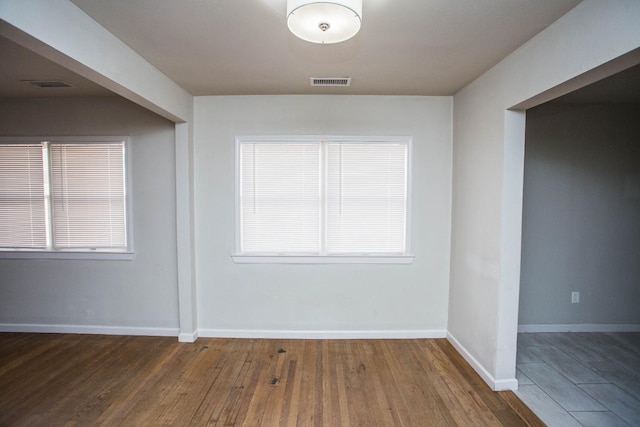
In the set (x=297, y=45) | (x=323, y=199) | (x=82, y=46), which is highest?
(x=297, y=45)

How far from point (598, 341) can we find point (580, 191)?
1632 mm

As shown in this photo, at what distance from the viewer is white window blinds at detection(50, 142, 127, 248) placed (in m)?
3.21

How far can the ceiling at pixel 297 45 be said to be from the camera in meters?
1.64

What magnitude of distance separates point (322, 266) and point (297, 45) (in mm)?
2096

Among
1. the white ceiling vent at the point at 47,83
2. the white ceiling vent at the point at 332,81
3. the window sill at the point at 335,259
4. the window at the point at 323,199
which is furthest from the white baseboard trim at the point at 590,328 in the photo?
the white ceiling vent at the point at 47,83

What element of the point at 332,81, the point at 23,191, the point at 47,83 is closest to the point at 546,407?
the point at 332,81

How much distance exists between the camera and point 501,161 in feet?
7.50

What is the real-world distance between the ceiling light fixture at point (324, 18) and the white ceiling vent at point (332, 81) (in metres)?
1.08

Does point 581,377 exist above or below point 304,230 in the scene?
below

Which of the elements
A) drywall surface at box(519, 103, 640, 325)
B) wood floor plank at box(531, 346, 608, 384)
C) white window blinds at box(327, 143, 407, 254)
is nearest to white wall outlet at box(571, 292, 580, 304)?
drywall surface at box(519, 103, 640, 325)

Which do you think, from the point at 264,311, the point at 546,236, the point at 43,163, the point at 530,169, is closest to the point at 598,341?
the point at 546,236

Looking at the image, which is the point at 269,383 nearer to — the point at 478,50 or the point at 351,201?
the point at 351,201

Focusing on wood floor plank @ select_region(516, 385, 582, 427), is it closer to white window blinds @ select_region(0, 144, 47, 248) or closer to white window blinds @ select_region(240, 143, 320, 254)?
white window blinds @ select_region(240, 143, 320, 254)

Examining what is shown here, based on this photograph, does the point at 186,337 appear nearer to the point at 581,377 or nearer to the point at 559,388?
the point at 559,388
